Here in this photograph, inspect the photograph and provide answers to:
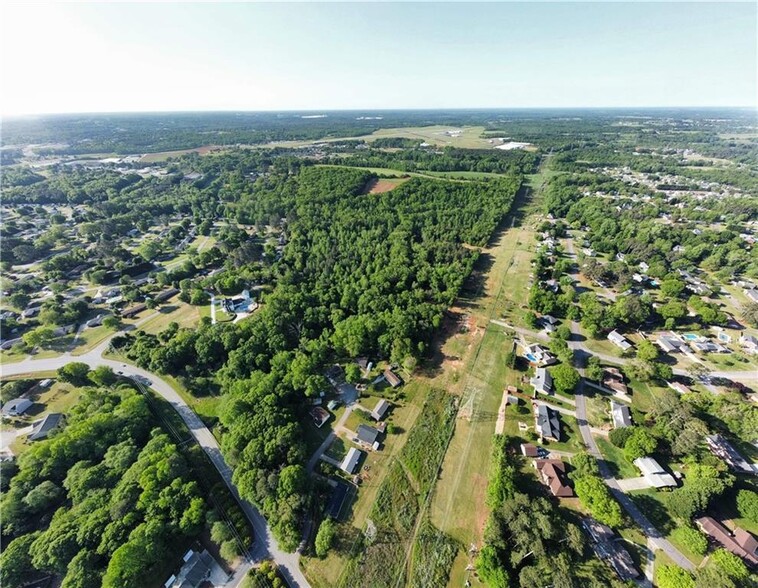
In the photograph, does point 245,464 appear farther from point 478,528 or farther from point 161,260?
point 161,260

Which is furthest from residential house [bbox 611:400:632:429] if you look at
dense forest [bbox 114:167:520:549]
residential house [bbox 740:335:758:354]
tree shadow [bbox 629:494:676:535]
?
residential house [bbox 740:335:758:354]

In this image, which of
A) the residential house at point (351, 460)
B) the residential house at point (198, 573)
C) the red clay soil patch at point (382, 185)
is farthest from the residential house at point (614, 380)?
the red clay soil patch at point (382, 185)

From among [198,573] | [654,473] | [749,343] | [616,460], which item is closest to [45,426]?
[198,573]

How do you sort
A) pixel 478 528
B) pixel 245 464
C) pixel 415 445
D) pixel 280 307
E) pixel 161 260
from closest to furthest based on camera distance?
pixel 478 528, pixel 245 464, pixel 415 445, pixel 280 307, pixel 161 260

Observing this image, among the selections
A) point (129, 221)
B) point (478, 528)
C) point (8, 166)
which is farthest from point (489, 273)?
point (8, 166)

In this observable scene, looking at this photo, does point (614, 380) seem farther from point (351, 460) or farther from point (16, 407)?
point (16, 407)

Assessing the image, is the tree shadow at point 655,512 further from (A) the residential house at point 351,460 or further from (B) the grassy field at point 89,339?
(B) the grassy field at point 89,339

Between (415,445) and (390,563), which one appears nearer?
(390,563)
